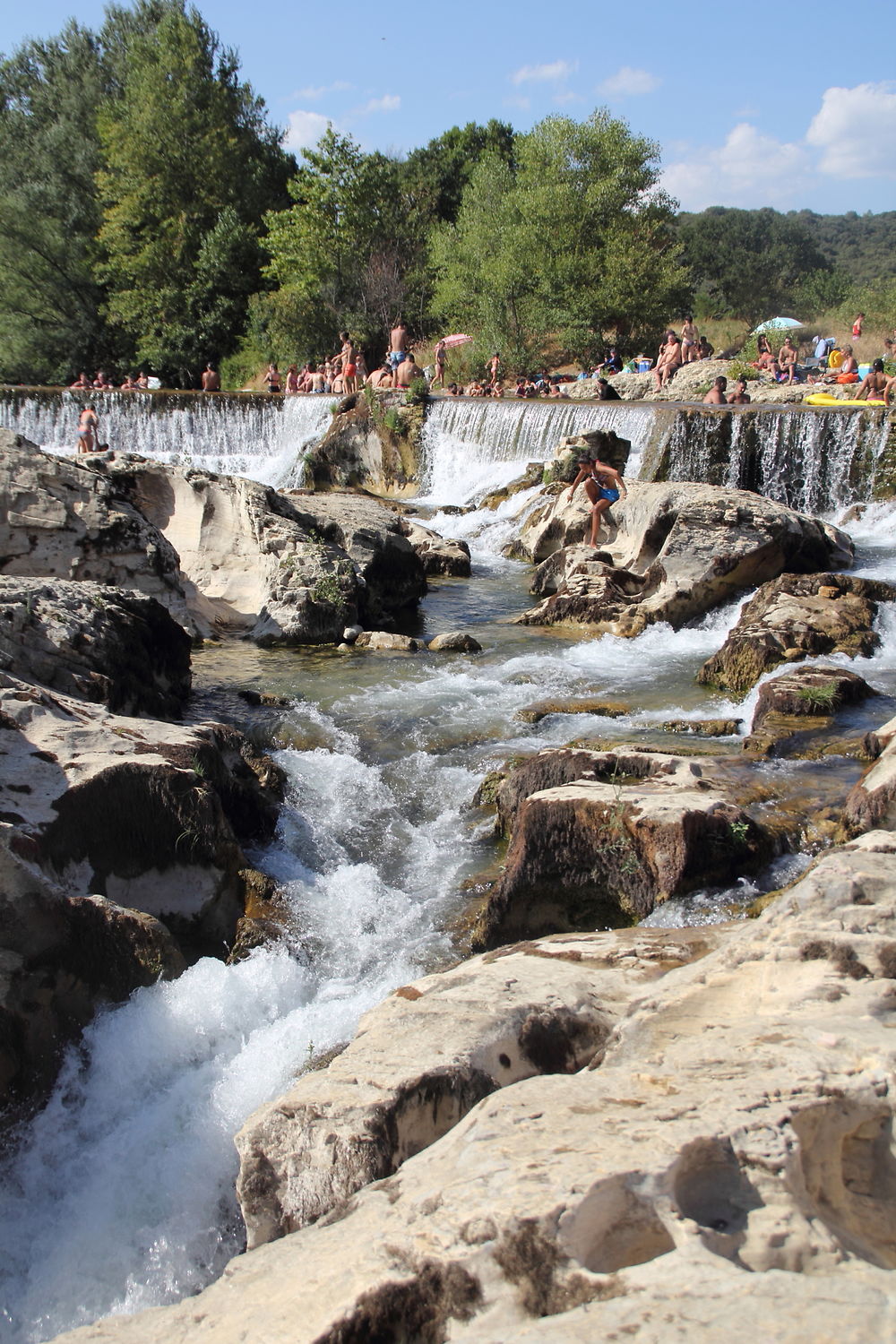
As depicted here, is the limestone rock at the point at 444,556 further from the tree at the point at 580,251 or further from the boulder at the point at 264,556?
the tree at the point at 580,251

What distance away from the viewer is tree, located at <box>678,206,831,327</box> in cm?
4576

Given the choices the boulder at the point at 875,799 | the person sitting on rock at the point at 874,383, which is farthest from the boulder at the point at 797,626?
the person sitting on rock at the point at 874,383

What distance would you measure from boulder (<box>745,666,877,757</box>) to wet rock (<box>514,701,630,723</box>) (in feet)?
3.18

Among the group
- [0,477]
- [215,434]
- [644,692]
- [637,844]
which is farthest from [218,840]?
[215,434]

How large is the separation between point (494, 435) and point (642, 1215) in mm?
17218

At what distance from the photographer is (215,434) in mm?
22547

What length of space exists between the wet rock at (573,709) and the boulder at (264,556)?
2903 mm

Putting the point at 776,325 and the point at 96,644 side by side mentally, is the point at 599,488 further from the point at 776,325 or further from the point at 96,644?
the point at 776,325

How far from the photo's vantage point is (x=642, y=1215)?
1.75 meters

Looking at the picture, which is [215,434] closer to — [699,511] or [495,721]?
[699,511]

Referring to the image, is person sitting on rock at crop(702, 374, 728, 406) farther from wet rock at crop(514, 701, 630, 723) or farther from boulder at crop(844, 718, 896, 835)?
boulder at crop(844, 718, 896, 835)

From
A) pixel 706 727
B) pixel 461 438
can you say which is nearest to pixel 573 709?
pixel 706 727

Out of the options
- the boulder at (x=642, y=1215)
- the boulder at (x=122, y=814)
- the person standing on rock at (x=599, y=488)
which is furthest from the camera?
the person standing on rock at (x=599, y=488)

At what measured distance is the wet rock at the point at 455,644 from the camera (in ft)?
30.2
